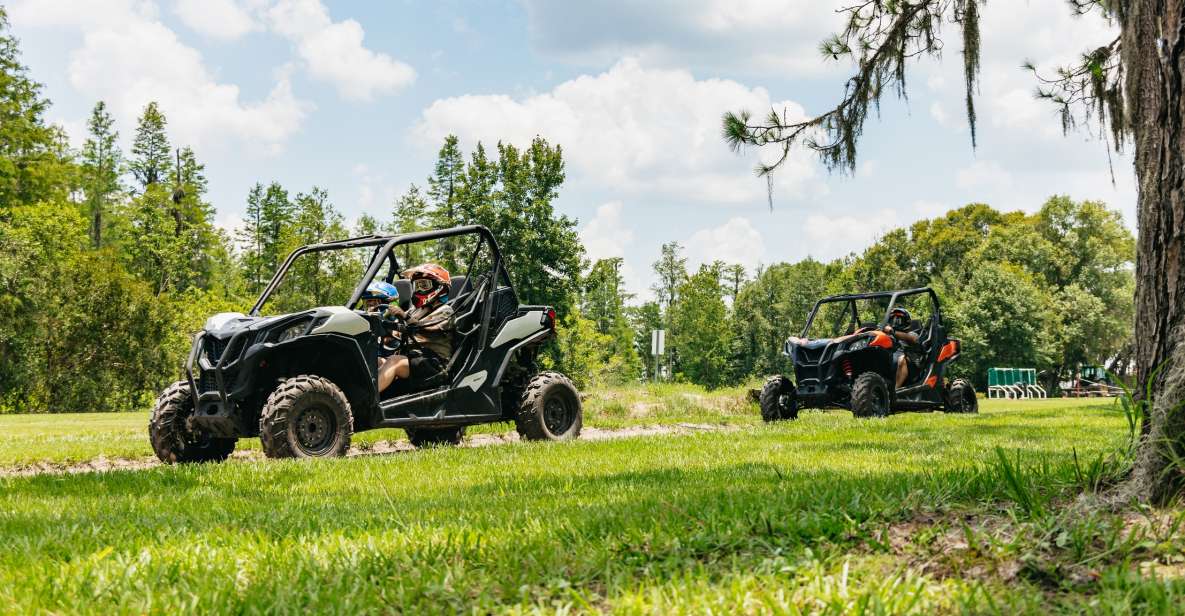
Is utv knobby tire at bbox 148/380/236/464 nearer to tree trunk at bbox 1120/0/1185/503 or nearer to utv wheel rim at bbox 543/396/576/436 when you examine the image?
utv wheel rim at bbox 543/396/576/436

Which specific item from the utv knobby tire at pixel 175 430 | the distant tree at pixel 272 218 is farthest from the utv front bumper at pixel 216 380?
the distant tree at pixel 272 218

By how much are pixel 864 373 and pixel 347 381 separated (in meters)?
7.78

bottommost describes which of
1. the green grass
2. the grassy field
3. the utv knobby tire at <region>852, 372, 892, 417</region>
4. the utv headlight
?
the green grass

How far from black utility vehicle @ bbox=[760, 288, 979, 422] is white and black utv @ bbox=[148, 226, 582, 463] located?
4.97 metres

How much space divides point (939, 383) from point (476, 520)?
13099mm

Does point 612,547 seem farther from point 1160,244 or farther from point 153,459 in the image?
point 153,459

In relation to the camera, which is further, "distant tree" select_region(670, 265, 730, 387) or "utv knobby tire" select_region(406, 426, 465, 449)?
"distant tree" select_region(670, 265, 730, 387)

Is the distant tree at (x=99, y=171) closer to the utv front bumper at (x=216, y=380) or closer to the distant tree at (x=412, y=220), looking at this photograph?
the distant tree at (x=412, y=220)

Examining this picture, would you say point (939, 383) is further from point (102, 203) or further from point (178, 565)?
point (102, 203)

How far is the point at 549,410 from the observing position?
1041 centimetres

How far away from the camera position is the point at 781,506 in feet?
12.3

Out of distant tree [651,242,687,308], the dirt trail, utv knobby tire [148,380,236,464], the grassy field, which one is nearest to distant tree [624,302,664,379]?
distant tree [651,242,687,308]

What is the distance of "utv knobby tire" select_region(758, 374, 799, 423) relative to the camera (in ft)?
47.1

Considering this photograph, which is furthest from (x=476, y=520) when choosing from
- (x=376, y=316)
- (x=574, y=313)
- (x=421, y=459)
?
(x=574, y=313)
